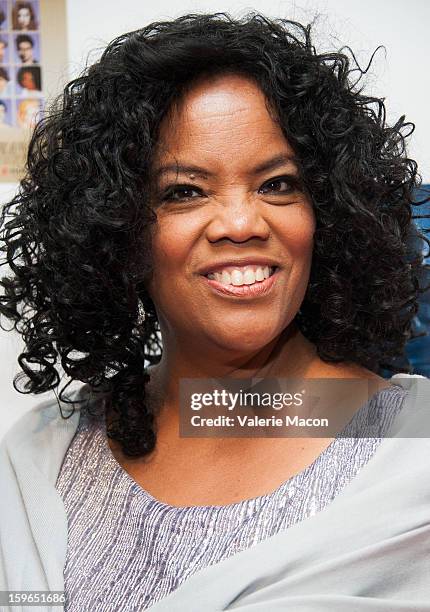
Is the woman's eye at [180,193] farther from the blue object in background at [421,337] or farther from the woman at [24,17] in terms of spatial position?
the woman at [24,17]

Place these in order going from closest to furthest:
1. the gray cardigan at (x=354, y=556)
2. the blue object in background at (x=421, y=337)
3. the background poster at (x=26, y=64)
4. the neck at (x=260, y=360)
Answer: the gray cardigan at (x=354, y=556) → the neck at (x=260, y=360) → the blue object in background at (x=421, y=337) → the background poster at (x=26, y=64)

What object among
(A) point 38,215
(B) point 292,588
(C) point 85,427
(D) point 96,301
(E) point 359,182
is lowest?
(C) point 85,427

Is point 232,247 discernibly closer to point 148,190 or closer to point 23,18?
point 148,190

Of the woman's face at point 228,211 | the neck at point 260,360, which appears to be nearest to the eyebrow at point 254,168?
the woman's face at point 228,211

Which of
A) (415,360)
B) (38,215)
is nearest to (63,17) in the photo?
(38,215)

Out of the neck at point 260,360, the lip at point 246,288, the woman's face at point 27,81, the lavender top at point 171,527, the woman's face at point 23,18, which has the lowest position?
the lavender top at point 171,527

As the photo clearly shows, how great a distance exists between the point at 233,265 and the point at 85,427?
0.45 meters

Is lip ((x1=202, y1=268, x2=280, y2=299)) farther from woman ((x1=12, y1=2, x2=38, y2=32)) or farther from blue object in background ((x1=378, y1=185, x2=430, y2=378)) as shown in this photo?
woman ((x1=12, y1=2, x2=38, y2=32))

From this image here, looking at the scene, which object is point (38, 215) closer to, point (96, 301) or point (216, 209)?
point (96, 301)

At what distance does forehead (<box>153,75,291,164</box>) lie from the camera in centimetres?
120

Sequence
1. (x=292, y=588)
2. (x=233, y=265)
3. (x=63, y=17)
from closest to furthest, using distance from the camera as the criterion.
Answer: (x=292, y=588)
(x=233, y=265)
(x=63, y=17)

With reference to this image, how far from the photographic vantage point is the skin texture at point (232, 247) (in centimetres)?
120

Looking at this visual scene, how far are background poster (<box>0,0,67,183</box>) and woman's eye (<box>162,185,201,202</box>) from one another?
609mm

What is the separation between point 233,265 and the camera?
1.20 m
